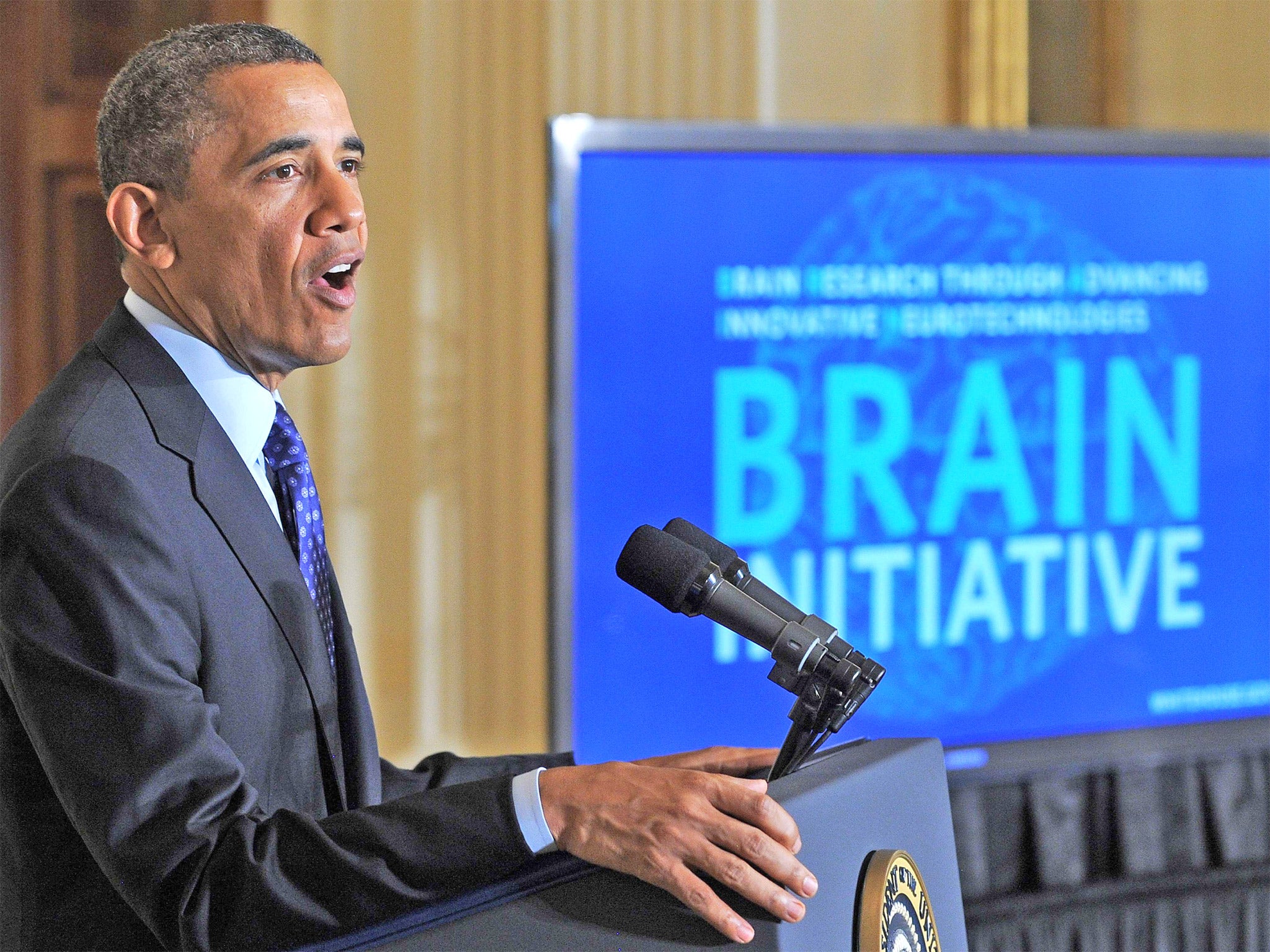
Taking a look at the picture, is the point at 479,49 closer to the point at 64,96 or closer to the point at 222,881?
the point at 64,96

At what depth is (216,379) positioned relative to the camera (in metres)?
1.34

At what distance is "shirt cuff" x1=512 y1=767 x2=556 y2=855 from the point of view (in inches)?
39.8

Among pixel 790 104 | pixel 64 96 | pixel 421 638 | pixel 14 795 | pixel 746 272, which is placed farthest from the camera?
pixel 790 104

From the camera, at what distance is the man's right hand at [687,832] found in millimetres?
930

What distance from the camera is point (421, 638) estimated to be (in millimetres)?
3113

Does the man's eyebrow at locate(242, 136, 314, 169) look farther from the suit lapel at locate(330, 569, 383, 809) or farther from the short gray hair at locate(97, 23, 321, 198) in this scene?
the suit lapel at locate(330, 569, 383, 809)

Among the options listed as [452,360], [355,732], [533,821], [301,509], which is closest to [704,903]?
[533,821]

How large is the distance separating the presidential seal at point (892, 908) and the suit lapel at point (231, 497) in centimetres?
54

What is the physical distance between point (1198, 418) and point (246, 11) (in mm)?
2316

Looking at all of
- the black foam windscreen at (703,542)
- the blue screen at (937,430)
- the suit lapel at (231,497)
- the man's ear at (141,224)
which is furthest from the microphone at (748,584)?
the blue screen at (937,430)

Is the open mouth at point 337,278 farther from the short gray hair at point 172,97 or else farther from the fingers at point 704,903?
the fingers at point 704,903

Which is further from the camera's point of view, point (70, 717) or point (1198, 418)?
point (1198, 418)

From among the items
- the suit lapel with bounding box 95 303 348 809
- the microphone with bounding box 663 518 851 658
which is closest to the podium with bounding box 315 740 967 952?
the microphone with bounding box 663 518 851 658

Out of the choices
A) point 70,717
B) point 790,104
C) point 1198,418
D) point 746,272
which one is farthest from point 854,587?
point 70,717
